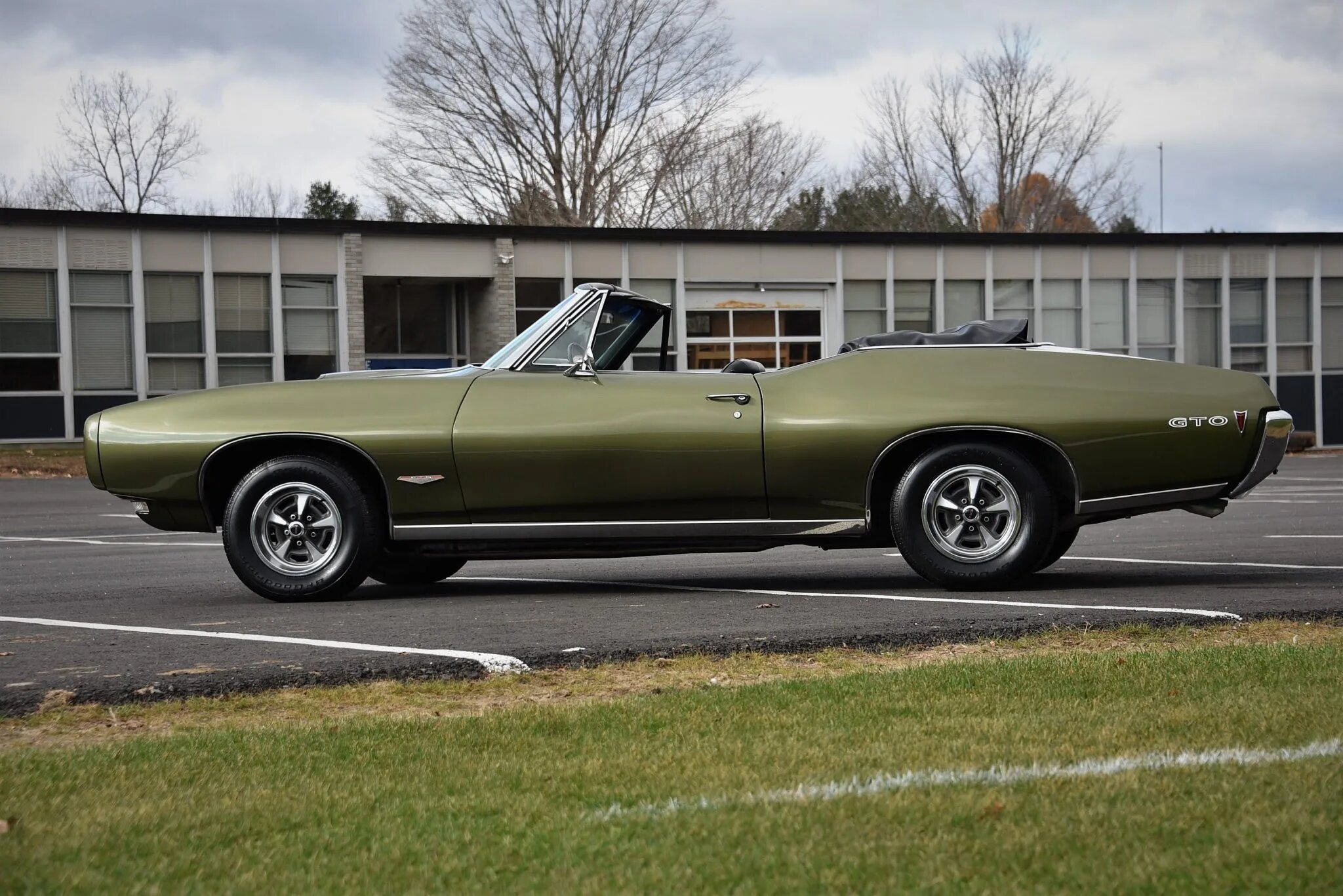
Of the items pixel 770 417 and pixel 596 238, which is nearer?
pixel 770 417

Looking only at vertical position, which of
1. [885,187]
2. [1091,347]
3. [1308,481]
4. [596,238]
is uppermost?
[885,187]

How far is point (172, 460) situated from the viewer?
289 inches

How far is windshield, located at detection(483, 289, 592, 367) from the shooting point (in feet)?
25.0

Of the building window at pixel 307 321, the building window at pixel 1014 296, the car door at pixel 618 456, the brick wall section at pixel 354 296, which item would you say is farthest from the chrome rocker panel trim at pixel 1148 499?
the building window at pixel 1014 296

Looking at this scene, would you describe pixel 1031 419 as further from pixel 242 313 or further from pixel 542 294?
pixel 542 294

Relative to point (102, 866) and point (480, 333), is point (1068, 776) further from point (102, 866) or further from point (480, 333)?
point (480, 333)

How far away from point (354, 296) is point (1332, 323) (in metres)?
22.4

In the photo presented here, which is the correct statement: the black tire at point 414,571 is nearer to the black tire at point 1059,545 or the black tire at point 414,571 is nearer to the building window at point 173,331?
the black tire at point 1059,545

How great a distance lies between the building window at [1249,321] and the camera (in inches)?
1375

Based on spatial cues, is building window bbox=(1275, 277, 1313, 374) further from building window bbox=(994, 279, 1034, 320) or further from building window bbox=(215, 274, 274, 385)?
building window bbox=(215, 274, 274, 385)

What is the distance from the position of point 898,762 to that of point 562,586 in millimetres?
4515

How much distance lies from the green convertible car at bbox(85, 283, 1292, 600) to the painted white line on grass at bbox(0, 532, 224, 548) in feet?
15.2

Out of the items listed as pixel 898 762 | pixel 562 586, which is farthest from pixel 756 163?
pixel 898 762

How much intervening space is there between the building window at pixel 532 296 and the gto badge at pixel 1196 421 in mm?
23864
